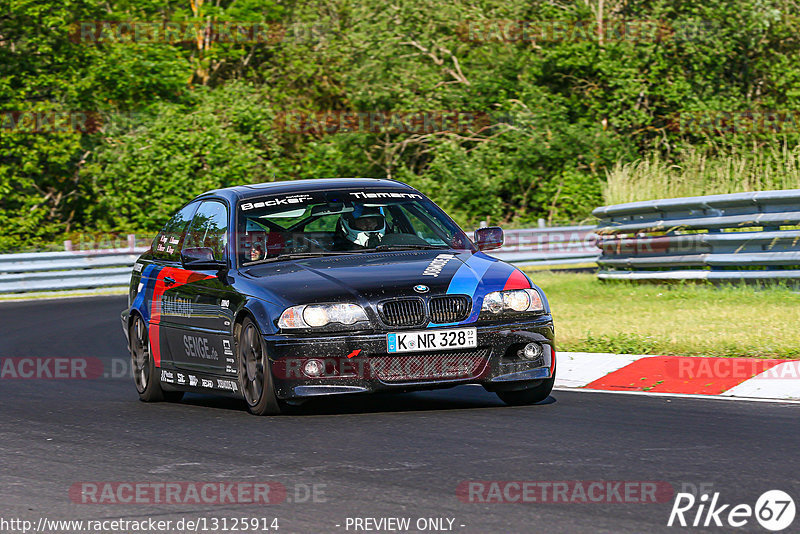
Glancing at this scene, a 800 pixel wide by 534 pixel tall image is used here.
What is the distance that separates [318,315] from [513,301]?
48.9 inches

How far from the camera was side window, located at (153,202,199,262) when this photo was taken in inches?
406

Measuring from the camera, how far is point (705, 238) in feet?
48.6

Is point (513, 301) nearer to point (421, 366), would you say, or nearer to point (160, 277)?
point (421, 366)

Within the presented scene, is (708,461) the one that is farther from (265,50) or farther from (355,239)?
(265,50)

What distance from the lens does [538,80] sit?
37.9 m

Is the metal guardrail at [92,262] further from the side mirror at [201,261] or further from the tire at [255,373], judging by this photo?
the tire at [255,373]

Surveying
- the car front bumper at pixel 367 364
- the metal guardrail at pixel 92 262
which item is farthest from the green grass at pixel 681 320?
the metal guardrail at pixel 92 262

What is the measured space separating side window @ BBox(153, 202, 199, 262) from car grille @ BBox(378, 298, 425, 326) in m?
2.60

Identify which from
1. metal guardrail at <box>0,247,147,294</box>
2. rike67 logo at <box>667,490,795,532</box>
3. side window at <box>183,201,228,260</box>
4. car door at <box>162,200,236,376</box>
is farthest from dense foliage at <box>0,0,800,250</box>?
rike67 logo at <box>667,490,795,532</box>

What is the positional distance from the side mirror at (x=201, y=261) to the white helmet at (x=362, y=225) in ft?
2.93

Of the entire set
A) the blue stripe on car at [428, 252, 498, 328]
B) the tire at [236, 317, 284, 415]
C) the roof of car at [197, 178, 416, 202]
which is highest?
the roof of car at [197, 178, 416, 202]

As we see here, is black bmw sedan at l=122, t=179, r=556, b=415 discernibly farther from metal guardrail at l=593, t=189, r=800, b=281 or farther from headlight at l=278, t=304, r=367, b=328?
metal guardrail at l=593, t=189, r=800, b=281

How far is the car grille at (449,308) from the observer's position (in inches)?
318

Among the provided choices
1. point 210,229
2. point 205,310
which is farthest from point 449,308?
point 210,229
